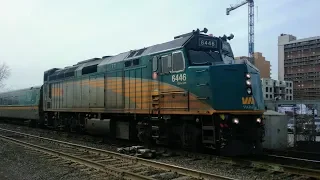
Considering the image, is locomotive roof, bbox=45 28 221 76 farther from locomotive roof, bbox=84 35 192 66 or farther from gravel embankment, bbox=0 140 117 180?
gravel embankment, bbox=0 140 117 180

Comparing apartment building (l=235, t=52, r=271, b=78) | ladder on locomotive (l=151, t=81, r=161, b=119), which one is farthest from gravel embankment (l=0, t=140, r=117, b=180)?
apartment building (l=235, t=52, r=271, b=78)

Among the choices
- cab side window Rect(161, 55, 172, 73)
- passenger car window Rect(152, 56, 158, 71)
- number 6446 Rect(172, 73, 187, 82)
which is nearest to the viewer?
number 6446 Rect(172, 73, 187, 82)

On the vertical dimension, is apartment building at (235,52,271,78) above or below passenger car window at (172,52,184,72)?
above

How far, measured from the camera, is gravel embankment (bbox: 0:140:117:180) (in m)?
8.12

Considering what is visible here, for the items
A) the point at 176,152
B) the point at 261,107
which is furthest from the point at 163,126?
the point at 261,107

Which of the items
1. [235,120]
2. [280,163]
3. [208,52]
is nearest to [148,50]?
[208,52]

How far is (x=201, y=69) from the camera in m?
10.1

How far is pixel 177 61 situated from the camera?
11016mm

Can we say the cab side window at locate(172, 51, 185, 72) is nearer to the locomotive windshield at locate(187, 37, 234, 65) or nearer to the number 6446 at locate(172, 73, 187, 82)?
the number 6446 at locate(172, 73, 187, 82)

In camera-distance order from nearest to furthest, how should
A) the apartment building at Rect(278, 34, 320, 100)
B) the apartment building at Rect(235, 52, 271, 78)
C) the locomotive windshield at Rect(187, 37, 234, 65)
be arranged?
the locomotive windshield at Rect(187, 37, 234, 65) < the apartment building at Rect(278, 34, 320, 100) < the apartment building at Rect(235, 52, 271, 78)

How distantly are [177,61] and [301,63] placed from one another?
111919 millimetres

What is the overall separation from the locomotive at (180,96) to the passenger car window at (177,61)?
0.03m

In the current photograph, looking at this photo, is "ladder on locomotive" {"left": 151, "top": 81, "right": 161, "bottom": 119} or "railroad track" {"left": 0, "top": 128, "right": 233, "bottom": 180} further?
"ladder on locomotive" {"left": 151, "top": 81, "right": 161, "bottom": 119}

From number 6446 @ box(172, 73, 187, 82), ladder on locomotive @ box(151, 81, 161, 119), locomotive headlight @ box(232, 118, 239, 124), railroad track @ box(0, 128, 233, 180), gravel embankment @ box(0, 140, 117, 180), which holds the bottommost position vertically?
gravel embankment @ box(0, 140, 117, 180)
